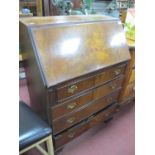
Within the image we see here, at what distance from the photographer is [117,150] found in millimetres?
1696

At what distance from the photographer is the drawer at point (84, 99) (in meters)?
1.30

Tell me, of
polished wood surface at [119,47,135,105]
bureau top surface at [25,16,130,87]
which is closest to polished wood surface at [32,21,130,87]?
bureau top surface at [25,16,130,87]

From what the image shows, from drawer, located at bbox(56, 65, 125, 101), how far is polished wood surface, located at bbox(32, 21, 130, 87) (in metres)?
0.06

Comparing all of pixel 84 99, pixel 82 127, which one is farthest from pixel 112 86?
pixel 82 127

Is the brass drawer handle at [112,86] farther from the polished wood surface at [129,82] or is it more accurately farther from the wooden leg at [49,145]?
the wooden leg at [49,145]

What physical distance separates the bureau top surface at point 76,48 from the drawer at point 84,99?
0.21m

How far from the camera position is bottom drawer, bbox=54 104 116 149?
1.46 m

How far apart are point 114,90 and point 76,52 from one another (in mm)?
633

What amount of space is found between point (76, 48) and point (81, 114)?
21.9 inches

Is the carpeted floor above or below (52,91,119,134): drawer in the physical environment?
below

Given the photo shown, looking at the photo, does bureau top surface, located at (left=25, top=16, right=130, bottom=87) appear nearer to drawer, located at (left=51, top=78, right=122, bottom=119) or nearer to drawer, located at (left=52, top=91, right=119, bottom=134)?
drawer, located at (left=51, top=78, right=122, bottom=119)

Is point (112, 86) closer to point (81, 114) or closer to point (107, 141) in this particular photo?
point (81, 114)
